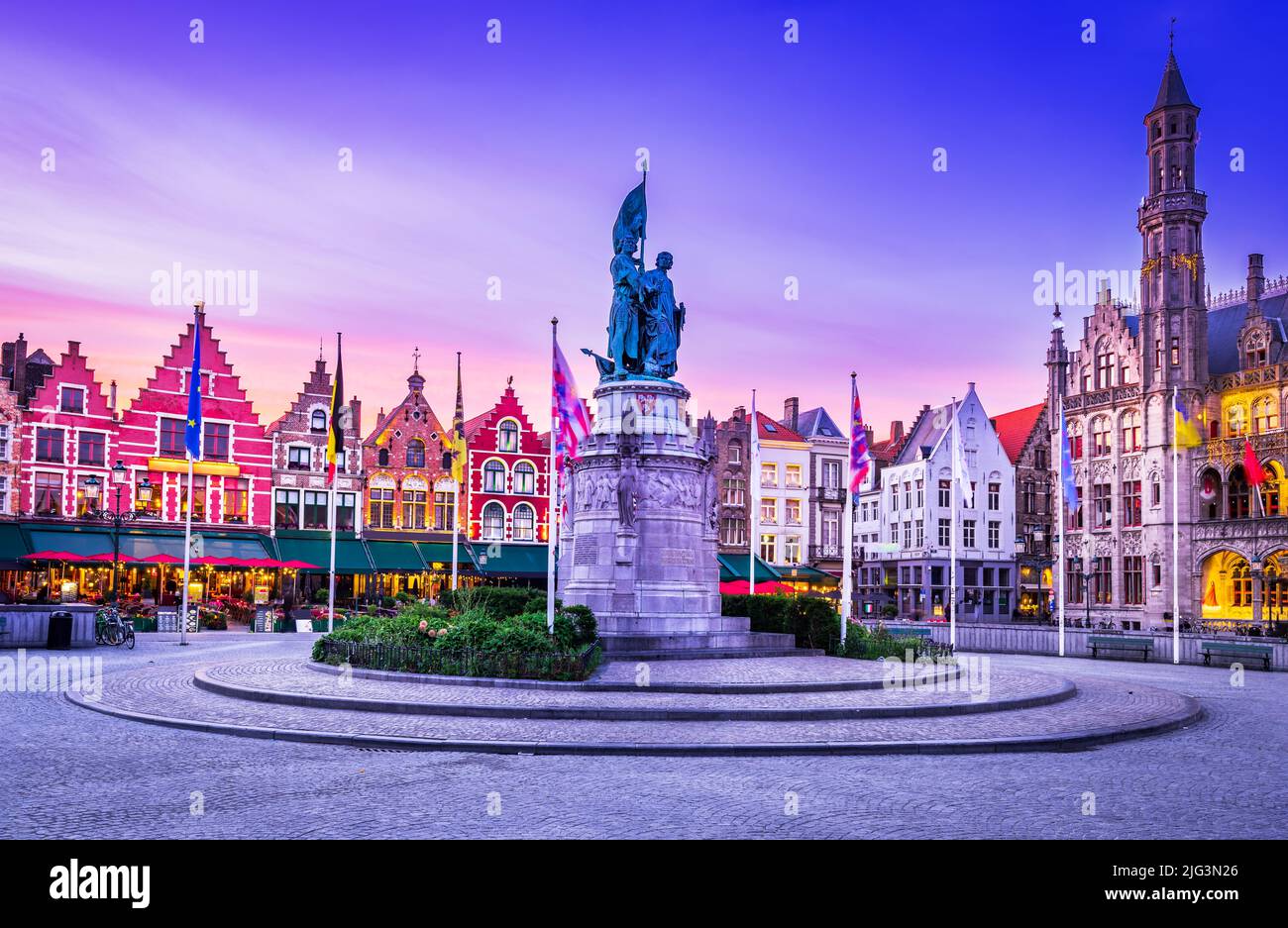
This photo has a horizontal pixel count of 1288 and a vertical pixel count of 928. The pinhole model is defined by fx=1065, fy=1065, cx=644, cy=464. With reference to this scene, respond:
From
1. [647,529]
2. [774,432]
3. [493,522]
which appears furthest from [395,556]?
[647,529]

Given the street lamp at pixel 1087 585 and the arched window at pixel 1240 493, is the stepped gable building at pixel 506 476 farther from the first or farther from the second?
the arched window at pixel 1240 493

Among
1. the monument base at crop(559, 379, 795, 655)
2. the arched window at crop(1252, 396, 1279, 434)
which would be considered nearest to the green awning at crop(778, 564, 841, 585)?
the arched window at crop(1252, 396, 1279, 434)

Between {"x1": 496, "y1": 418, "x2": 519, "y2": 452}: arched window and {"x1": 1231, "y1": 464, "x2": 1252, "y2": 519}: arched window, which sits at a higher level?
{"x1": 496, "y1": 418, "x2": 519, "y2": 452}: arched window

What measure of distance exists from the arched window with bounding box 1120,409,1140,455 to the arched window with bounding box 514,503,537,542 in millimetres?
34043

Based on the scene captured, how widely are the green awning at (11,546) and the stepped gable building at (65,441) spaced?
1538mm

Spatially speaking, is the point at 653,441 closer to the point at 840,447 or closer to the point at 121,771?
the point at 121,771


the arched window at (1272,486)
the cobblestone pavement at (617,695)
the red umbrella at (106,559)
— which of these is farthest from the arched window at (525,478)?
the cobblestone pavement at (617,695)

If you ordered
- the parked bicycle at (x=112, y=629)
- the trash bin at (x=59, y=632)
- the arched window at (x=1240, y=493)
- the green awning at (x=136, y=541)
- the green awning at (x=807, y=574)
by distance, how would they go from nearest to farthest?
the trash bin at (x=59, y=632) < the parked bicycle at (x=112, y=629) < the green awning at (x=136, y=541) < the arched window at (x=1240, y=493) < the green awning at (x=807, y=574)

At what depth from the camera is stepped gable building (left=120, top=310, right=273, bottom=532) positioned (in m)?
51.5

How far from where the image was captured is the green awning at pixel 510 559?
55562 millimetres

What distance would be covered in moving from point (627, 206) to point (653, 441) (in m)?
6.35

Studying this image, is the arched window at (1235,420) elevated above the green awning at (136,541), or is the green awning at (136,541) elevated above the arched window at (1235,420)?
the arched window at (1235,420)

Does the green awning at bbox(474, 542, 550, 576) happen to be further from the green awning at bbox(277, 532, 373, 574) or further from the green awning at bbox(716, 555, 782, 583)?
the green awning at bbox(716, 555, 782, 583)

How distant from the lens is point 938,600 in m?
68.1
